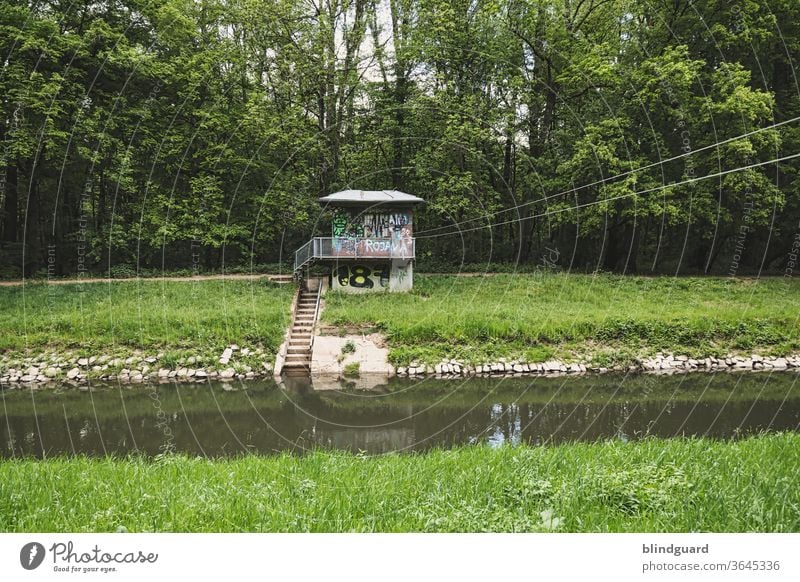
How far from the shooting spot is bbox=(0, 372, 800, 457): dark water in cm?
955

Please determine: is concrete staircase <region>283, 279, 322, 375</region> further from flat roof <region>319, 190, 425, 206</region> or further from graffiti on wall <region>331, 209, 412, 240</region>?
flat roof <region>319, 190, 425, 206</region>

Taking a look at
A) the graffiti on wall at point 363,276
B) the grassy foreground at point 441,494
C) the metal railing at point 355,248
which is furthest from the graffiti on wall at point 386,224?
the grassy foreground at point 441,494

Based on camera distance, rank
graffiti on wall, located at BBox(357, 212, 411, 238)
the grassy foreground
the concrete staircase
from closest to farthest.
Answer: the grassy foreground → the concrete staircase → graffiti on wall, located at BBox(357, 212, 411, 238)

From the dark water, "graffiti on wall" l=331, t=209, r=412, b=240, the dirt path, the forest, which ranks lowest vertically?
the dark water

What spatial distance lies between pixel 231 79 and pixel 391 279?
536 inches

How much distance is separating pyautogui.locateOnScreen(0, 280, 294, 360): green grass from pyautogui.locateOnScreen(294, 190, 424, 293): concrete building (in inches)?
97.3

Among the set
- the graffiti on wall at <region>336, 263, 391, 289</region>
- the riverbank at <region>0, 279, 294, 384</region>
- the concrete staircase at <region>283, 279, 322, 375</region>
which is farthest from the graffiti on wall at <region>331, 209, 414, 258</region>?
the riverbank at <region>0, 279, 294, 384</region>

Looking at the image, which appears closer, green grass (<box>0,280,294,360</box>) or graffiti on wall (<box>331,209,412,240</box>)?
green grass (<box>0,280,294,360</box>)

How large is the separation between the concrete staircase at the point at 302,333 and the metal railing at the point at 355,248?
1.53 metres

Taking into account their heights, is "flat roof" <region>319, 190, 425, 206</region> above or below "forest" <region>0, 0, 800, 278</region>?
below

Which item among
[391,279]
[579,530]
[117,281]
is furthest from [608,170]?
[117,281]

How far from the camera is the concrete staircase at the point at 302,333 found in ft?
50.3

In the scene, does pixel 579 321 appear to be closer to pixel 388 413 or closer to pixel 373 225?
pixel 388 413

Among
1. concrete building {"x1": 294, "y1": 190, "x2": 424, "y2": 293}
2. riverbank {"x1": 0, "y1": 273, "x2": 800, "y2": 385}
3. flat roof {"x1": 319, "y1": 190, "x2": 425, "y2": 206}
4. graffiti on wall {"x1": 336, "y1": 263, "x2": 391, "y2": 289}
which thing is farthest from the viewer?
graffiti on wall {"x1": 336, "y1": 263, "x2": 391, "y2": 289}
